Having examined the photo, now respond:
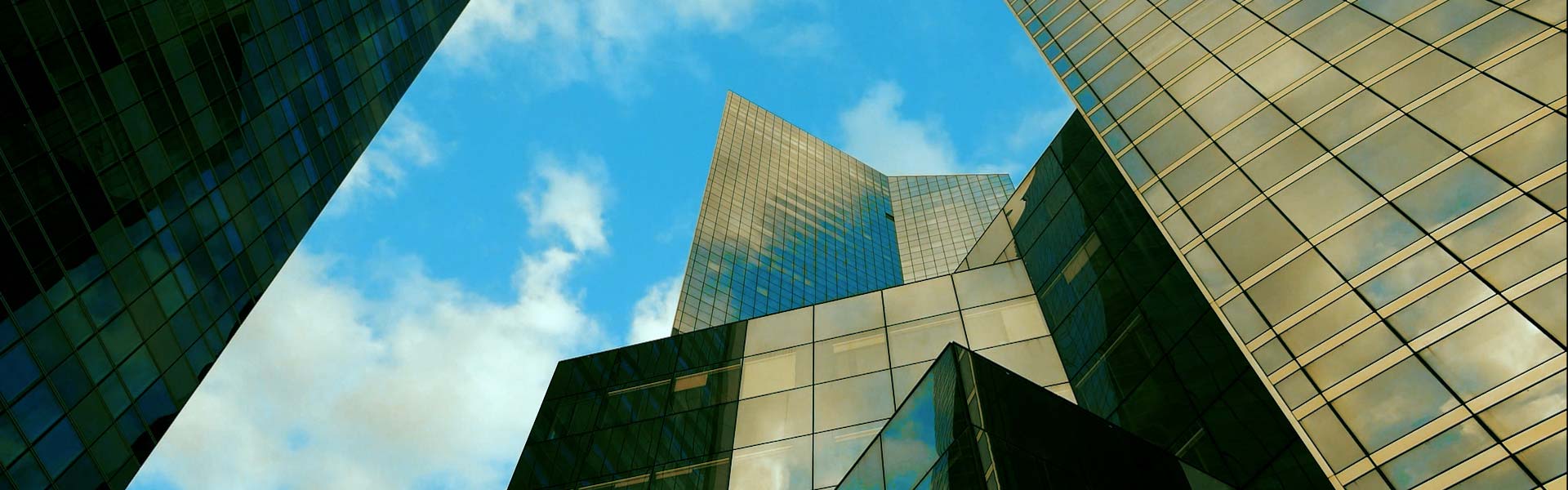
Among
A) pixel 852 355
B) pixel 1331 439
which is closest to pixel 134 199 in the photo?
pixel 852 355

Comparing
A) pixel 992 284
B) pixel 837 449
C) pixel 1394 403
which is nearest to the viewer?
pixel 1394 403

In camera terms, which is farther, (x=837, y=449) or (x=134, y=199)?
(x=134, y=199)

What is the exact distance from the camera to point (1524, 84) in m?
18.5

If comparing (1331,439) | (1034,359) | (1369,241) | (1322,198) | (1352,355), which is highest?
(1322,198)

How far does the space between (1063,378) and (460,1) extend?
47469 mm

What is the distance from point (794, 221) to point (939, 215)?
39.0m

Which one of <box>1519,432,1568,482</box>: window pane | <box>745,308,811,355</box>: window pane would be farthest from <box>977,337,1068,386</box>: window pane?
<box>1519,432,1568,482</box>: window pane

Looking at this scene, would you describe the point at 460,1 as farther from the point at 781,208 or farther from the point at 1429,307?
the point at 781,208

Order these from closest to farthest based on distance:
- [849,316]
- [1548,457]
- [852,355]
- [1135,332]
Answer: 1. [1548,457]
2. [1135,332]
3. [852,355]
4. [849,316]

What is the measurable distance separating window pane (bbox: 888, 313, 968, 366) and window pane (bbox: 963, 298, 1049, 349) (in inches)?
17.6

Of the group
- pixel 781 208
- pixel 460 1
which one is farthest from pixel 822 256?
pixel 460 1

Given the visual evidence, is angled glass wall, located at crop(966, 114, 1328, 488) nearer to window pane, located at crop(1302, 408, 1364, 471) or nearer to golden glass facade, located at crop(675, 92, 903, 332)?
window pane, located at crop(1302, 408, 1364, 471)

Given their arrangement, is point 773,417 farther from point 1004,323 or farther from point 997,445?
point 997,445

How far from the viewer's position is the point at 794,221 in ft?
429
